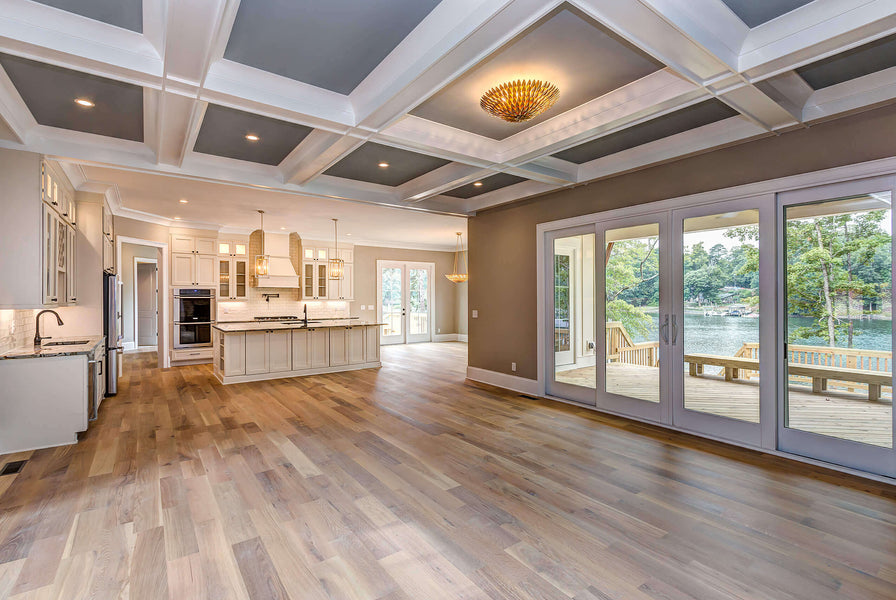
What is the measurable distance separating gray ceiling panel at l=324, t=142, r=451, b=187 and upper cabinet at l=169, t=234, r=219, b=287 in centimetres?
467

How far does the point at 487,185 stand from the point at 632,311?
2364 millimetres

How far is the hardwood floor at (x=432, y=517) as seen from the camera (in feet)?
6.41

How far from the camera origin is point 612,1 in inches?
78.7

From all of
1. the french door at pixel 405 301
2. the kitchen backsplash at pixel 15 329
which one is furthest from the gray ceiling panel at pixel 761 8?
the french door at pixel 405 301

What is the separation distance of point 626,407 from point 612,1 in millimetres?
3753

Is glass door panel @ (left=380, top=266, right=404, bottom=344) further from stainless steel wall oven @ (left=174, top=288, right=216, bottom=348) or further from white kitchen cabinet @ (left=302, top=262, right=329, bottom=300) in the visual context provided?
stainless steel wall oven @ (left=174, top=288, right=216, bottom=348)

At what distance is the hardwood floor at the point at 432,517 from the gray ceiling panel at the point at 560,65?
8.84 ft

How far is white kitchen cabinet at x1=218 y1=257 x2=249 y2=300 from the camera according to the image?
28.6ft

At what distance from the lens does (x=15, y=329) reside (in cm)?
424

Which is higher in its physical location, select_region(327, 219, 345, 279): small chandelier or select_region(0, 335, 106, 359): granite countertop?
select_region(327, 219, 345, 279): small chandelier

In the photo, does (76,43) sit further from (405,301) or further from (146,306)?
(146,306)

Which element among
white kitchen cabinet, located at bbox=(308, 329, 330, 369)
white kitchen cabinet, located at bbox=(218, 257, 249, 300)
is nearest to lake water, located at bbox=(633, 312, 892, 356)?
white kitchen cabinet, located at bbox=(308, 329, 330, 369)

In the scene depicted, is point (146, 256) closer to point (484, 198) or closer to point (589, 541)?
point (484, 198)

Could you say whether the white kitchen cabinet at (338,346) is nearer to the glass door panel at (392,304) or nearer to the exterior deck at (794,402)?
the glass door panel at (392,304)
